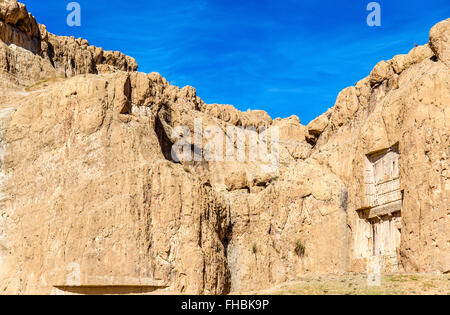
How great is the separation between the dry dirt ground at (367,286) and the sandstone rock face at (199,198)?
397cm

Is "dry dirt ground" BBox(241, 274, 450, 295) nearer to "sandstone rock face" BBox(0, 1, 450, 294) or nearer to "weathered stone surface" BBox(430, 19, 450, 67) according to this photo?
"sandstone rock face" BBox(0, 1, 450, 294)

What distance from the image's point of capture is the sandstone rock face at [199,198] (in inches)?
1895

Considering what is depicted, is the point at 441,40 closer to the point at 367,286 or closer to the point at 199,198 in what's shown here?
the point at 367,286

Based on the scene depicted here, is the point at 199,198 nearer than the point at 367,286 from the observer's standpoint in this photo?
No

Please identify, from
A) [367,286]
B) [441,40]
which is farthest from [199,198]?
[441,40]

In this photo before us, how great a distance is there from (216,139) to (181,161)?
12250mm

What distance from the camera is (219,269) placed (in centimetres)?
5200

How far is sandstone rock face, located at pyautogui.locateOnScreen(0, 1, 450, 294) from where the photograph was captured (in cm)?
4812

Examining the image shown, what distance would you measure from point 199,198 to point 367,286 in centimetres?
1564

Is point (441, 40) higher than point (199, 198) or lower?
higher

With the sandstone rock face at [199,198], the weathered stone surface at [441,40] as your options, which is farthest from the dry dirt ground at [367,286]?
the weathered stone surface at [441,40]

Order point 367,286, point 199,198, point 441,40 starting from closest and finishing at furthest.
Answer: point 367,286, point 441,40, point 199,198

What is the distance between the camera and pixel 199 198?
172 ft
